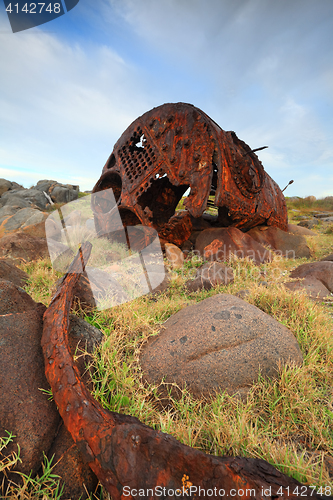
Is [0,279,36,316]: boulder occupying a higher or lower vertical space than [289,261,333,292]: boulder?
higher

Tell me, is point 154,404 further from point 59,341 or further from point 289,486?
point 289,486

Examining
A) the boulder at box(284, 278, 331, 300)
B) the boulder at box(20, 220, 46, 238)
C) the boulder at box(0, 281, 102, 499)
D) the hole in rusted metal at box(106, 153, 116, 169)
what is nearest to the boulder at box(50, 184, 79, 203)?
the boulder at box(20, 220, 46, 238)

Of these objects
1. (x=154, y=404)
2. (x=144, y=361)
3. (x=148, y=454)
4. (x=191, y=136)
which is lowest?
(x=154, y=404)

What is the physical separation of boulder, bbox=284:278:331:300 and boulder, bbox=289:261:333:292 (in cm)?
8

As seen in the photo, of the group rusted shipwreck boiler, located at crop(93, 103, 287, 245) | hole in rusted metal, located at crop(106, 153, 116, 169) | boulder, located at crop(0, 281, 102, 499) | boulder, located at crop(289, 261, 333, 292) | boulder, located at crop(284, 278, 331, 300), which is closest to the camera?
boulder, located at crop(0, 281, 102, 499)

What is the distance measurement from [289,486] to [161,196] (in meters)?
6.53

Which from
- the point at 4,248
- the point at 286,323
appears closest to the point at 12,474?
the point at 286,323

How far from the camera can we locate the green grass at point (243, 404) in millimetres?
1363

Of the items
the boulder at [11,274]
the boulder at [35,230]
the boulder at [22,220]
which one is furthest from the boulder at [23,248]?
the boulder at [22,220]

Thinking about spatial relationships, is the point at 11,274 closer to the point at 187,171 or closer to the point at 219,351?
the point at 219,351

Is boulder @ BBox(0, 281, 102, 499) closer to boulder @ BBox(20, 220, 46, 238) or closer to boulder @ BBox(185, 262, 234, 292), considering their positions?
boulder @ BBox(185, 262, 234, 292)

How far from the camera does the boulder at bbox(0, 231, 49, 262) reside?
14.7ft

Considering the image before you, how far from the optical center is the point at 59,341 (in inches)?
56.5

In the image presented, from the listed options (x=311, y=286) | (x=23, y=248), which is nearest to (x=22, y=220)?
(x=23, y=248)
